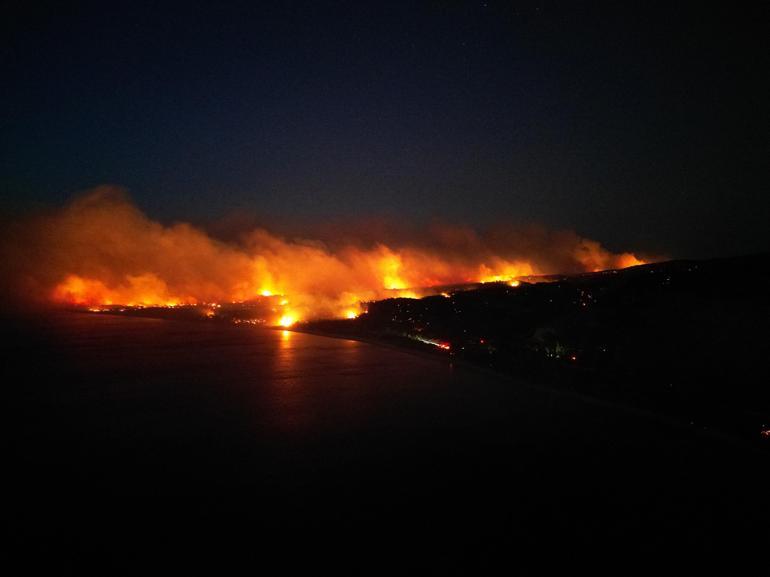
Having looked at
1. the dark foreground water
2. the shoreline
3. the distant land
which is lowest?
the dark foreground water

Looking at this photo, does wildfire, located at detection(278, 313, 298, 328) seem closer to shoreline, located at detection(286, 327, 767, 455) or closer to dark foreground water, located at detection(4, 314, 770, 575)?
shoreline, located at detection(286, 327, 767, 455)

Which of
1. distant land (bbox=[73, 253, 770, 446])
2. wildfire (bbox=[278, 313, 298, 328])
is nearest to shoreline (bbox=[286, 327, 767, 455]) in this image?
distant land (bbox=[73, 253, 770, 446])

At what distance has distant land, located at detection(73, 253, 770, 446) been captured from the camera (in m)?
11.0

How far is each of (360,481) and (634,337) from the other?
15.5 m

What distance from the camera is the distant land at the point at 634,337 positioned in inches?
433

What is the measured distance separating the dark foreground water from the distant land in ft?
4.64

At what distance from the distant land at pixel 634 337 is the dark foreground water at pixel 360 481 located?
1.41 metres

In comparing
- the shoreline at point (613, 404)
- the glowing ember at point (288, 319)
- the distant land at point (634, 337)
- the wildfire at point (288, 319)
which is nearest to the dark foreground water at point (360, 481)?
the shoreline at point (613, 404)

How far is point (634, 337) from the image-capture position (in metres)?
17.9

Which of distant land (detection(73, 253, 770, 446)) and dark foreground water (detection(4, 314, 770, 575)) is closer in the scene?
dark foreground water (detection(4, 314, 770, 575))

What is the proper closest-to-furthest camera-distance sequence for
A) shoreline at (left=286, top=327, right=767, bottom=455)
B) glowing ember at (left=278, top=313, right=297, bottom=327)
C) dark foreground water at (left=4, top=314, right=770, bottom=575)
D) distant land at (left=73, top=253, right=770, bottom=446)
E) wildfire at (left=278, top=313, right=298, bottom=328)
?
dark foreground water at (left=4, top=314, right=770, bottom=575) → shoreline at (left=286, top=327, right=767, bottom=455) → distant land at (left=73, top=253, right=770, bottom=446) → glowing ember at (left=278, top=313, right=297, bottom=327) → wildfire at (left=278, top=313, right=298, bottom=328)

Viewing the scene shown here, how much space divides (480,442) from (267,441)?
12.9 feet

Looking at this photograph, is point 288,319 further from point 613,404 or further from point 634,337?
point 613,404

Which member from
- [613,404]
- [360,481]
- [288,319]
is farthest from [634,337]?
[288,319]
